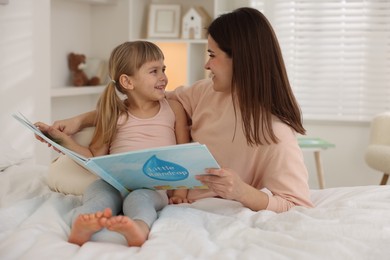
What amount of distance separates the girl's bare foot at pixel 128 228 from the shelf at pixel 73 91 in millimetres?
2177

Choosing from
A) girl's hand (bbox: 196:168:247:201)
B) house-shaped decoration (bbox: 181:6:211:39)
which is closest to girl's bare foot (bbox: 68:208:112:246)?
girl's hand (bbox: 196:168:247:201)

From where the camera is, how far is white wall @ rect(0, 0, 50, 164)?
2.63 m

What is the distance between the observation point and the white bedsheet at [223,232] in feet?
4.19

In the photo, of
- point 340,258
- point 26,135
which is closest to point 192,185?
point 340,258

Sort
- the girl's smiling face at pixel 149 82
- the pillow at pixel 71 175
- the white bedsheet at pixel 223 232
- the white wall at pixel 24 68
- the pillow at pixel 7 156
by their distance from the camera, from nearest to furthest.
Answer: the white bedsheet at pixel 223 232
the pillow at pixel 71 175
the girl's smiling face at pixel 149 82
the pillow at pixel 7 156
the white wall at pixel 24 68

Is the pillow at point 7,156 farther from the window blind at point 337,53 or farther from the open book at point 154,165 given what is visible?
the window blind at point 337,53

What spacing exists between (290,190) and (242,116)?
25cm

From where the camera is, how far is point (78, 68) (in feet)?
12.6

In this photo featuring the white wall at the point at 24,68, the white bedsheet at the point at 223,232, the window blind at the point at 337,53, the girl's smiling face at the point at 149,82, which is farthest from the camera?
the window blind at the point at 337,53

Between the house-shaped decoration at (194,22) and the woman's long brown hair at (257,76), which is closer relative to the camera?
the woman's long brown hair at (257,76)

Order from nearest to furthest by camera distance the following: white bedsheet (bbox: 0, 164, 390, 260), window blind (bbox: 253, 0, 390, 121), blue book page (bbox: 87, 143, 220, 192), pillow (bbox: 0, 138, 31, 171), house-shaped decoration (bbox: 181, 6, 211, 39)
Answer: white bedsheet (bbox: 0, 164, 390, 260), blue book page (bbox: 87, 143, 220, 192), pillow (bbox: 0, 138, 31, 171), house-shaped decoration (bbox: 181, 6, 211, 39), window blind (bbox: 253, 0, 390, 121)

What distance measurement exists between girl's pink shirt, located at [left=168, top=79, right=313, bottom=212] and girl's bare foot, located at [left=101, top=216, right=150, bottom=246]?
18.8 inches

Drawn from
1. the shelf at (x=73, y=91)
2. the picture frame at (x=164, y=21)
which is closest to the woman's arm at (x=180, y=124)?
the shelf at (x=73, y=91)

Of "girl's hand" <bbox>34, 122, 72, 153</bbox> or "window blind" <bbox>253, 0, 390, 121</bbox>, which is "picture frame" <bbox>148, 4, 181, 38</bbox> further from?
"girl's hand" <bbox>34, 122, 72, 153</bbox>
